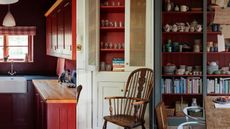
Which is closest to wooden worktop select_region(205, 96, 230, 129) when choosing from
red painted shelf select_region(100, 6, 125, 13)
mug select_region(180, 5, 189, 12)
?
mug select_region(180, 5, 189, 12)

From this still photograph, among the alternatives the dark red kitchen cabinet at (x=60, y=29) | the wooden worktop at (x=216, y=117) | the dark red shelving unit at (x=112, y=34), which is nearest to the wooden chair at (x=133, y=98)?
the dark red shelving unit at (x=112, y=34)

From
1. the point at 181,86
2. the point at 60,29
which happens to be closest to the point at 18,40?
the point at 60,29

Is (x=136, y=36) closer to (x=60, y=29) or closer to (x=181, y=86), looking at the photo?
(x=181, y=86)

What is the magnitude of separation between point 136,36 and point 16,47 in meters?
3.57

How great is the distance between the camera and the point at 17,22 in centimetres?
748

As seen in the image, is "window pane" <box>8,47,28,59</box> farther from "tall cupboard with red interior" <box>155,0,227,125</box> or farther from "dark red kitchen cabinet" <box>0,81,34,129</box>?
"tall cupboard with red interior" <box>155,0,227,125</box>

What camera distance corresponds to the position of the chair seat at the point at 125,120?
4.32 m

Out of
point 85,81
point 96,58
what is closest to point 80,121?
point 85,81

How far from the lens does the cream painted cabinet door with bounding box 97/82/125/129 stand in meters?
5.05

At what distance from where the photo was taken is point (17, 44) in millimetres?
7742

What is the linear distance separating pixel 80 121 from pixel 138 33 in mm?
1417

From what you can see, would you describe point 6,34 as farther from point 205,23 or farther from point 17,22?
point 205,23

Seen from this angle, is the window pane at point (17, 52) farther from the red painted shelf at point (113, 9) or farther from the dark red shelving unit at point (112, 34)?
the red painted shelf at point (113, 9)

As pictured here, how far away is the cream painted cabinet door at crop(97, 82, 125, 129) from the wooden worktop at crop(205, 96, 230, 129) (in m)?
2.42
